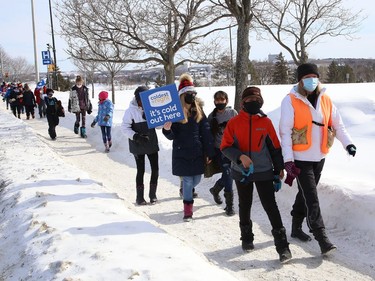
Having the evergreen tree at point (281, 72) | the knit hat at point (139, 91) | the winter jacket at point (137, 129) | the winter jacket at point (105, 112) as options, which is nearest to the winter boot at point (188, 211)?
the winter jacket at point (137, 129)

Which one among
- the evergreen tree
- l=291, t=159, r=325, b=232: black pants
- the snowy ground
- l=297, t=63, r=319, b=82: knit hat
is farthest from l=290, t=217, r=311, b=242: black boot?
the evergreen tree

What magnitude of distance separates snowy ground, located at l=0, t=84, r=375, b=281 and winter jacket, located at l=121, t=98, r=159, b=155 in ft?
2.89

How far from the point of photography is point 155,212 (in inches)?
255

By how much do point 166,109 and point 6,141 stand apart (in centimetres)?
828

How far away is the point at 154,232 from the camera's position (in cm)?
446

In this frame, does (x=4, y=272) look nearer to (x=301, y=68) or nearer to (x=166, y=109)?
(x=166, y=109)

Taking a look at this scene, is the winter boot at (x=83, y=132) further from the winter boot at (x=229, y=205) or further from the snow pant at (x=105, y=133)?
the winter boot at (x=229, y=205)

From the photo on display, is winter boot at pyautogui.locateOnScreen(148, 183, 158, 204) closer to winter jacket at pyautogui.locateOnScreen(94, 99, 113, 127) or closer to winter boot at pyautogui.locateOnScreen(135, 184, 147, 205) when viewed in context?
winter boot at pyautogui.locateOnScreen(135, 184, 147, 205)

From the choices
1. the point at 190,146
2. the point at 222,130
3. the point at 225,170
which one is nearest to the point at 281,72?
the point at 222,130

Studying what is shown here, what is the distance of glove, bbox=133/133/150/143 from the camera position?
21.5ft

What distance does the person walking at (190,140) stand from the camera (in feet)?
18.7

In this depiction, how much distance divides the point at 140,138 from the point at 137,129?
0.25 meters

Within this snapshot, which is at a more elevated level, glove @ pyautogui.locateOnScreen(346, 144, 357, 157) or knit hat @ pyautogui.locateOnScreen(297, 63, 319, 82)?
knit hat @ pyautogui.locateOnScreen(297, 63, 319, 82)

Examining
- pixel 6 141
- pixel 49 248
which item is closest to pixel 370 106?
pixel 6 141
